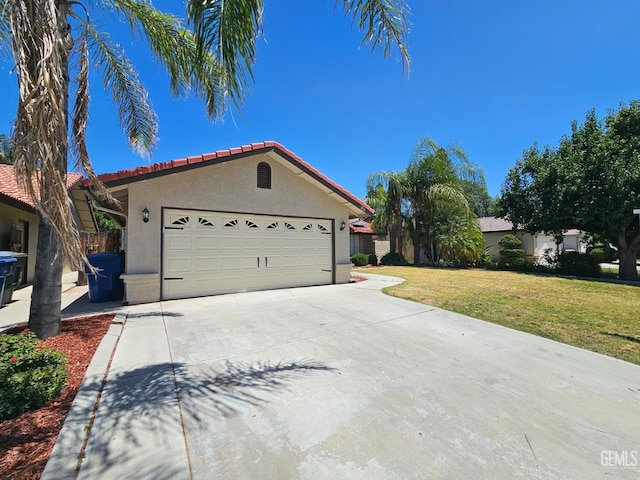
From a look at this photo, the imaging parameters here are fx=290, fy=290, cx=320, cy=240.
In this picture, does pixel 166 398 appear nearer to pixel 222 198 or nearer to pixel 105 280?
pixel 105 280

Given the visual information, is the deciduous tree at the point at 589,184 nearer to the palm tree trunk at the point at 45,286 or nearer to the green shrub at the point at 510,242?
the green shrub at the point at 510,242

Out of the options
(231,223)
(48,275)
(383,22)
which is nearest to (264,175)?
(231,223)

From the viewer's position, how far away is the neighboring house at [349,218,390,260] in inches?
934

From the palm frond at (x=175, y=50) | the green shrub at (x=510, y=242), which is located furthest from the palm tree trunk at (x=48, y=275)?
the green shrub at (x=510, y=242)

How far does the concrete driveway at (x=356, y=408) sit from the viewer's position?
2.19m

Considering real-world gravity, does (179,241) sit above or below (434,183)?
below

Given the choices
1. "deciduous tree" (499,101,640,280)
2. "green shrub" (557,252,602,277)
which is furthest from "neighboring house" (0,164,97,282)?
"green shrub" (557,252,602,277)

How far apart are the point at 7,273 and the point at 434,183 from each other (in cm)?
2093

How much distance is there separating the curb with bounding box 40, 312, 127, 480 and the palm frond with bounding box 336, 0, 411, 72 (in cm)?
604

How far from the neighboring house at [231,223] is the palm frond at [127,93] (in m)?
1.12

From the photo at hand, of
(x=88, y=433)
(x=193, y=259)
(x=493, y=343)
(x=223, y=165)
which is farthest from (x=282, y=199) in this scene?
(x=88, y=433)

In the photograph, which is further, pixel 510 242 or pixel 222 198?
pixel 510 242

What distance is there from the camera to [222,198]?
29.4 ft

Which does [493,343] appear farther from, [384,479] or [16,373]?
[16,373]
